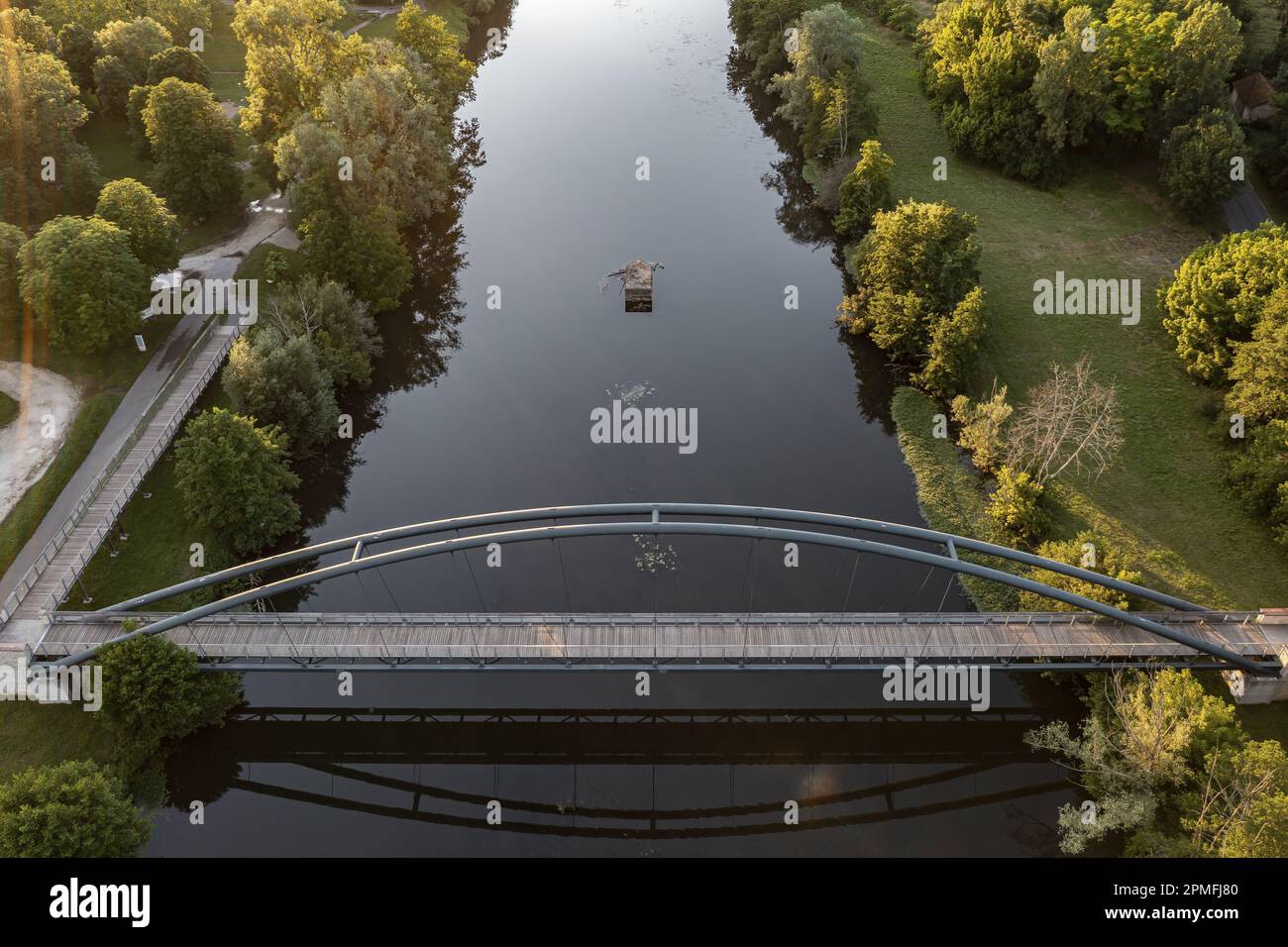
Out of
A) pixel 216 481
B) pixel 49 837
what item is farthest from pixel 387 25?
pixel 49 837

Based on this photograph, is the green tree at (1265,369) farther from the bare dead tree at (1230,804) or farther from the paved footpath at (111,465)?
the paved footpath at (111,465)

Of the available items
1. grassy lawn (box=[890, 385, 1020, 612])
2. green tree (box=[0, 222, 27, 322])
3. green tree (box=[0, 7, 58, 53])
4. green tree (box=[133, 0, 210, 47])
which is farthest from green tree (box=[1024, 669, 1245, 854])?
green tree (box=[133, 0, 210, 47])

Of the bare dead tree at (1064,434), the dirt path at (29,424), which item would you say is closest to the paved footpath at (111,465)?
the dirt path at (29,424)

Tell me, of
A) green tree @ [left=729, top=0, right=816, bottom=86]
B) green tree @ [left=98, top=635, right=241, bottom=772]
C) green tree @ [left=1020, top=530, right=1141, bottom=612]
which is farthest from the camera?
green tree @ [left=729, top=0, right=816, bottom=86]

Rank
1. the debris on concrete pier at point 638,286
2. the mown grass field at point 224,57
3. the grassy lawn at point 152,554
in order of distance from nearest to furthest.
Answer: the grassy lawn at point 152,554, the debris on concrete pier at point 638,286, the mown grass field at point 224,57

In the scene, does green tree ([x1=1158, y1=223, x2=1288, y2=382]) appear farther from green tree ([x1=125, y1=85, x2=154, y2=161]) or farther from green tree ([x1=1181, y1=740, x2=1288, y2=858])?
green tree ([x1=125, y1=85, x2=154, y2=161])

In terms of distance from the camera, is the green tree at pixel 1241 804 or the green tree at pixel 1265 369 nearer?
the green tree at pixel 1241 804
